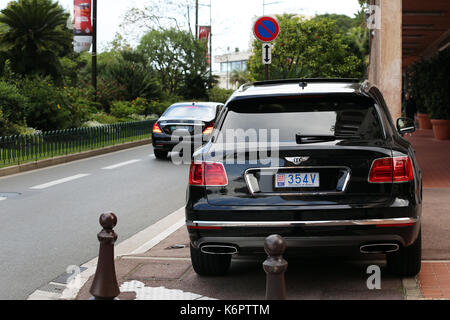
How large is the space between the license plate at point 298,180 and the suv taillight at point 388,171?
416 millimetres

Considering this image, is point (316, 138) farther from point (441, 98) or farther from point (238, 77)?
point (238, 77)

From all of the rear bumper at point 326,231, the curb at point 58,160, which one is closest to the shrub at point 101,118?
the curb at point 58,160

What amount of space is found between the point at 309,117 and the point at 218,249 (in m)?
1.27

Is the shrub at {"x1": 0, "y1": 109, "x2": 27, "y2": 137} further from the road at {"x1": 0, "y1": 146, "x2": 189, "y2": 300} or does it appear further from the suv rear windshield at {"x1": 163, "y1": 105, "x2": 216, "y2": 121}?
the suv rear windshield at {"x1": 163, "y1": 105, "x2": 216, "y2": 121}

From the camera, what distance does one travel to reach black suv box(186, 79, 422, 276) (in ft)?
16.9

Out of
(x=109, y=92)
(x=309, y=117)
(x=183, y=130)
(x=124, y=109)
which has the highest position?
(x=109, y=92)

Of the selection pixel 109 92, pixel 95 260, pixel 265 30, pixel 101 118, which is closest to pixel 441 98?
pixel 265 30

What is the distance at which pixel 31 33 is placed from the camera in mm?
Result: 23641

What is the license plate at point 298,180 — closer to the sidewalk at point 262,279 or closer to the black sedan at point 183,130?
Answer: the sidewalk at point 262,279

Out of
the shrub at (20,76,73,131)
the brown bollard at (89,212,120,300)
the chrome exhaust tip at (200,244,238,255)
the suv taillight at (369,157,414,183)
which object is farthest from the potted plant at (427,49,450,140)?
the brown bollard at (89,212,120,300)

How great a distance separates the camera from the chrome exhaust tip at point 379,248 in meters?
5.20

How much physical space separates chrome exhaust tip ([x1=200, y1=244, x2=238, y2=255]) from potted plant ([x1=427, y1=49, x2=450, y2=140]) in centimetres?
1834

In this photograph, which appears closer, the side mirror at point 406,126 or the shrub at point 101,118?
the side mirror at point 406,126
